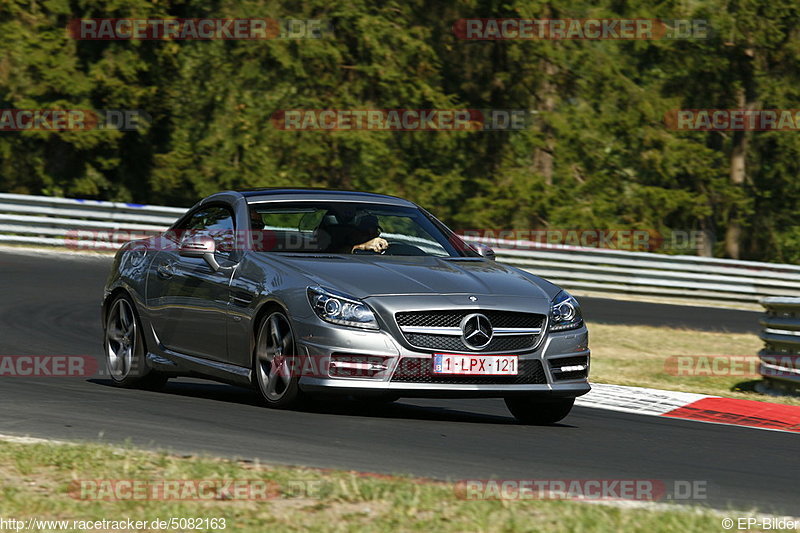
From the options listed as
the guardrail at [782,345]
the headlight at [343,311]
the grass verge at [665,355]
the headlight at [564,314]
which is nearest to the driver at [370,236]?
the headlight at [343,311]

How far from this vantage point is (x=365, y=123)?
3052 centimetres

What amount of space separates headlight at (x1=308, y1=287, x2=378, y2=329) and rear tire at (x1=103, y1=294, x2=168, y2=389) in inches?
87.7

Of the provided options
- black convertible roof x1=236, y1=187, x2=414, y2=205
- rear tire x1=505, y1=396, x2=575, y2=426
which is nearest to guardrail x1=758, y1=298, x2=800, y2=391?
rear tire x1=505, y1=396, x2=575, y2=426

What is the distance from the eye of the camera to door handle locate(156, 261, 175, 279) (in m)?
9.52

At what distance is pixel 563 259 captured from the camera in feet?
75.9

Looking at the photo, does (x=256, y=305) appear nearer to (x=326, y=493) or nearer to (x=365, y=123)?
(x=326, y=493)

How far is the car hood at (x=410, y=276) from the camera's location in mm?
8117

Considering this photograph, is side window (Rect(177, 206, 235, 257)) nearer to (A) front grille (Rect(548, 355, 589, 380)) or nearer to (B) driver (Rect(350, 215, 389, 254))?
(B) driver (Rect(350, 215, 389, 254))

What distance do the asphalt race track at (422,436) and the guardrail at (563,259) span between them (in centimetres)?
1189

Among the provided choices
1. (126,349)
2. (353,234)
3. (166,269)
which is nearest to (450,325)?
(353,234)

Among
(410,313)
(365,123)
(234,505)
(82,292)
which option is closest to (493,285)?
(410,313)

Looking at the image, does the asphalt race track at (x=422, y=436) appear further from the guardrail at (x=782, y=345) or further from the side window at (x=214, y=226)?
the guardrail at (x=782, y=345)

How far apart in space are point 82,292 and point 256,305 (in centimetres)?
908

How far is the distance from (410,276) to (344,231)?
91 centimetres
